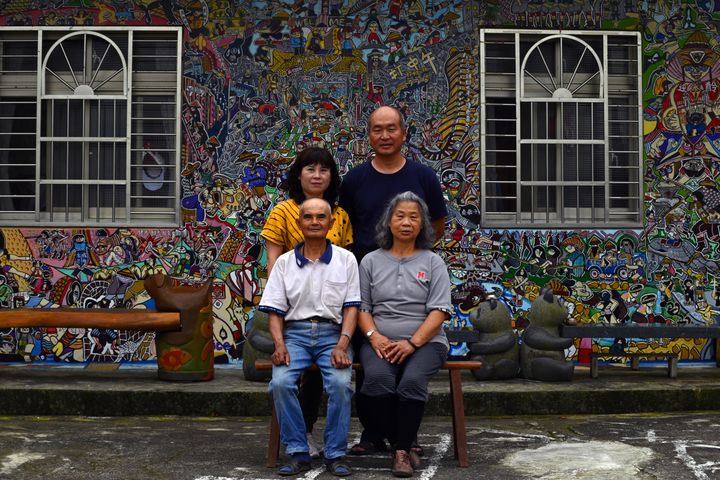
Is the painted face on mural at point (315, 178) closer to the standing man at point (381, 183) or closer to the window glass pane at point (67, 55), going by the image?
the standing man at point (381, 183)

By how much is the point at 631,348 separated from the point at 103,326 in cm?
451

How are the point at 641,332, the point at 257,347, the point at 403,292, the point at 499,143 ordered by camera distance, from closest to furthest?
the point at 403,292 < the point at 257,347 < the point at 641,332 < the point at 499,143

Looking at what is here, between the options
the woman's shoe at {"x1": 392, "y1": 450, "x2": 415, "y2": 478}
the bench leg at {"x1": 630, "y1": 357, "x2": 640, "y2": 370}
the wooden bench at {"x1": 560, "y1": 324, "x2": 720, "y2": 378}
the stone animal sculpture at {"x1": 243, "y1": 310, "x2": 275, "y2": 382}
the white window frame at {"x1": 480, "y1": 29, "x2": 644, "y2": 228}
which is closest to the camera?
the woman's shoe at {"x1": 392, "y1": 450, "x2": 415, "y2": 478}

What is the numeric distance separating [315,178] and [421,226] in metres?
0.65

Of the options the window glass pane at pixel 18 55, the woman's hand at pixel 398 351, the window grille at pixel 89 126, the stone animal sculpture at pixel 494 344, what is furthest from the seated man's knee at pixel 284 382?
the window glass pane at pixel 18 55

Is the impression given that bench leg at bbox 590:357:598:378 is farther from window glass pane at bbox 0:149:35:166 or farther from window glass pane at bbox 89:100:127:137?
window glass pane at bbox 0:149:35:166

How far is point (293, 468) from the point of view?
18.5 feet

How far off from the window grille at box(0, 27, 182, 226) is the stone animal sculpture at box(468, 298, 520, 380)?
9.12 feet

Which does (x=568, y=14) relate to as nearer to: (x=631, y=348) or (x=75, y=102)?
(x=631, y=348)

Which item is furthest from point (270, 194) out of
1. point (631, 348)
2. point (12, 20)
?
point (631, 348)

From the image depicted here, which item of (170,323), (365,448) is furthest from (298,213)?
(170,323)

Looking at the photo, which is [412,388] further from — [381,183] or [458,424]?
[381,183]

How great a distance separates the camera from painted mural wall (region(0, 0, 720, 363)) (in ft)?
30.4

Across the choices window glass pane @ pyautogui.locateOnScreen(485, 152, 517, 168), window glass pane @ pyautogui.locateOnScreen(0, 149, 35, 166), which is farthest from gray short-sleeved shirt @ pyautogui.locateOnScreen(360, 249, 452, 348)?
window glass pane @ pyautogui.locateOnScreen(0, 149, 35, 166)
